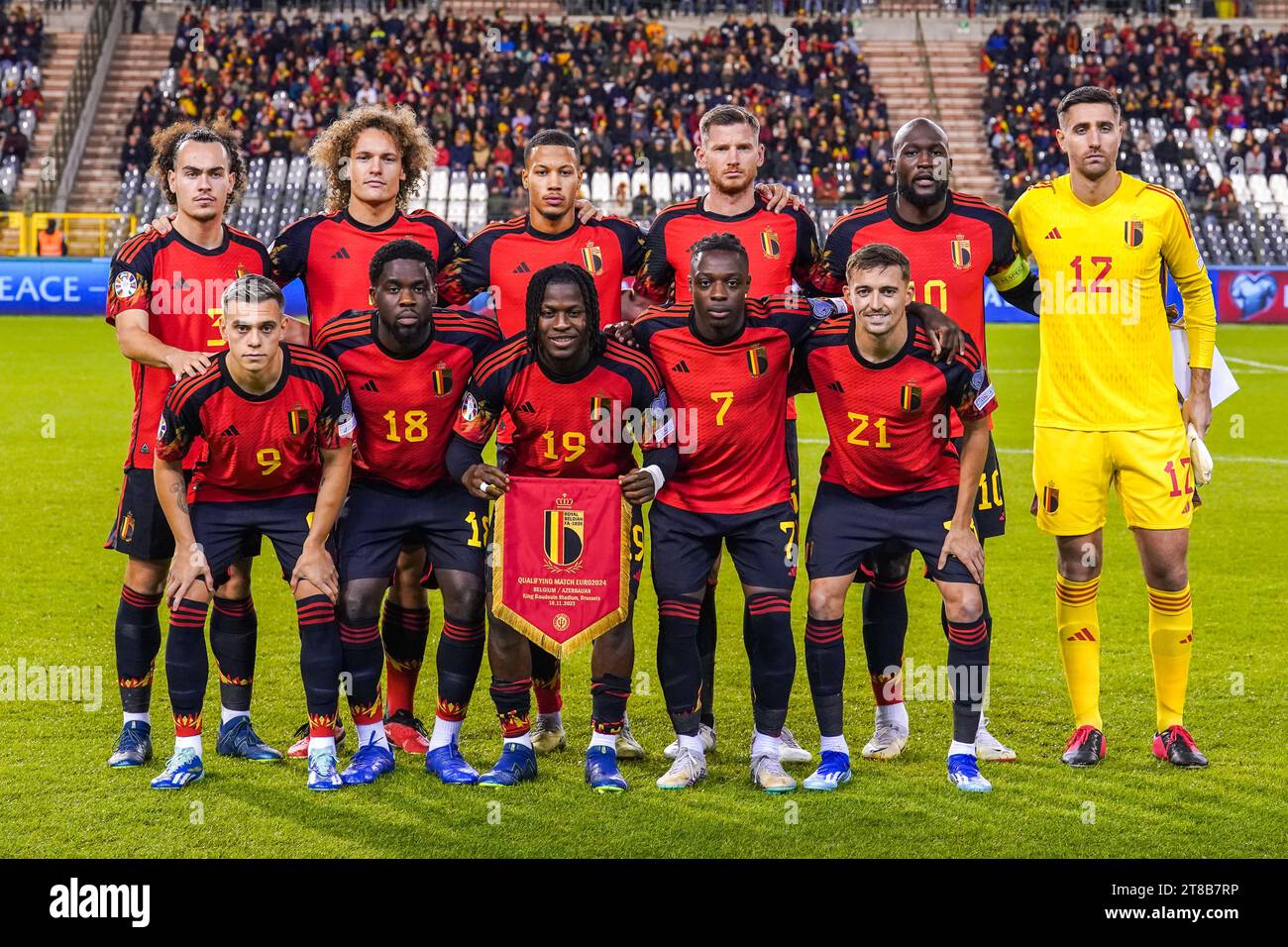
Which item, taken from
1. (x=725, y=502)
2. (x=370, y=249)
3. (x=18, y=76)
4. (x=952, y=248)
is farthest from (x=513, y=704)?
(x=18, y=76)

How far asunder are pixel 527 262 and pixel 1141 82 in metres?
28.6

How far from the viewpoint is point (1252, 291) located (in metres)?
23.6

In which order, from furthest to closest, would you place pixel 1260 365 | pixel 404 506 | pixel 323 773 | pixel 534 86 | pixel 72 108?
pixel 72 108
pixel 534 86
pixel 1260 365
pixel 404 506
pixel 323 773

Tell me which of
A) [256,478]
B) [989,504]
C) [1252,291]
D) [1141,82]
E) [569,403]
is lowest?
[989,504]

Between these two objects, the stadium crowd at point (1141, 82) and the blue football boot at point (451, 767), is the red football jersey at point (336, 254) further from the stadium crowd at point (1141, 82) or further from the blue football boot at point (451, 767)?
the stadium crowd at point (1141, 82)

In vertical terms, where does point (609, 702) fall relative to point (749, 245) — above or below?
below

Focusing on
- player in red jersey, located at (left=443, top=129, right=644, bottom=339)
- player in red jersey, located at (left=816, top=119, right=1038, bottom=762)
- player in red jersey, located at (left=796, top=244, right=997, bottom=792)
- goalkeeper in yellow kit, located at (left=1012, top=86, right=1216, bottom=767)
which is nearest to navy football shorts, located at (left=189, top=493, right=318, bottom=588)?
player in red jersey, located at (left=443, top=129, right=644, bottom=339)

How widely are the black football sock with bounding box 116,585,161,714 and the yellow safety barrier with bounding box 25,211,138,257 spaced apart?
22.0 m

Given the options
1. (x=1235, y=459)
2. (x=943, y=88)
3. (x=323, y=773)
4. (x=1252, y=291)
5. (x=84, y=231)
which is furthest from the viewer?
(x=943, y=88)

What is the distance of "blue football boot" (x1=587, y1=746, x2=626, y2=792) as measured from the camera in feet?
16.7

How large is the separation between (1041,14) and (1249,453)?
926 inches

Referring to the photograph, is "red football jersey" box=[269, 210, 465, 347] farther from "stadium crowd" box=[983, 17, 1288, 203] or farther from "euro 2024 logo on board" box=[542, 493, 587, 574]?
"stadium crowd" box=[983, 17, 1288, 203]

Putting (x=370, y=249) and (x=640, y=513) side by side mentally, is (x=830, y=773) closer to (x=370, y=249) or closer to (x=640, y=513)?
(x=640, y=513)
